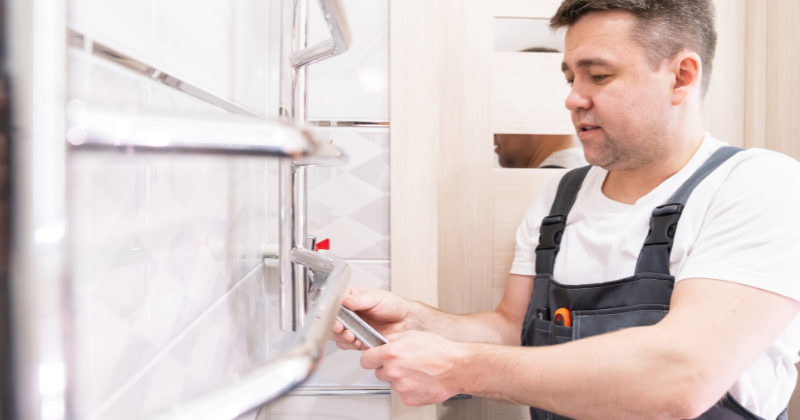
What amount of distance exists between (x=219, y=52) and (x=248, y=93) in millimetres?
133

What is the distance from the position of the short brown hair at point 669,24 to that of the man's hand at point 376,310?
25.1 inches

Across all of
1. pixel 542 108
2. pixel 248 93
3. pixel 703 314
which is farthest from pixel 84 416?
pixel 542 108

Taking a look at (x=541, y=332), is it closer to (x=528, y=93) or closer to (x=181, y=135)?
(x=528, y=93)

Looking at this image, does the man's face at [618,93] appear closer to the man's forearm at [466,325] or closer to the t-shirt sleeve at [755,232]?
the t-shirt sleeve at [755,232]

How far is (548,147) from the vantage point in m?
1.04

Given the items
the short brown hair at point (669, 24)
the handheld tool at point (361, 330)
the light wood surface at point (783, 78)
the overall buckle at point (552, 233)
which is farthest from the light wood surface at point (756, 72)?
the handheld tool at point (361, 330)

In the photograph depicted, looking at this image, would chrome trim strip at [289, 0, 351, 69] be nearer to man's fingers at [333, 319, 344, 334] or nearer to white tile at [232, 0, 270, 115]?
white tile at [232, 0, 270, 115]

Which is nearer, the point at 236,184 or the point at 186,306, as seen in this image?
the point at 186,306

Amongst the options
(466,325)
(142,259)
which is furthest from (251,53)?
(466,325)

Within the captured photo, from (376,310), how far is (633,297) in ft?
1.48

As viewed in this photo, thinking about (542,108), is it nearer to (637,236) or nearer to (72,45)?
(637,236)

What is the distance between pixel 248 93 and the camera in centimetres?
67

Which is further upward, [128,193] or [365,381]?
[128,193]

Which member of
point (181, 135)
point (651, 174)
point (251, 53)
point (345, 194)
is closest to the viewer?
point (181, 135)
